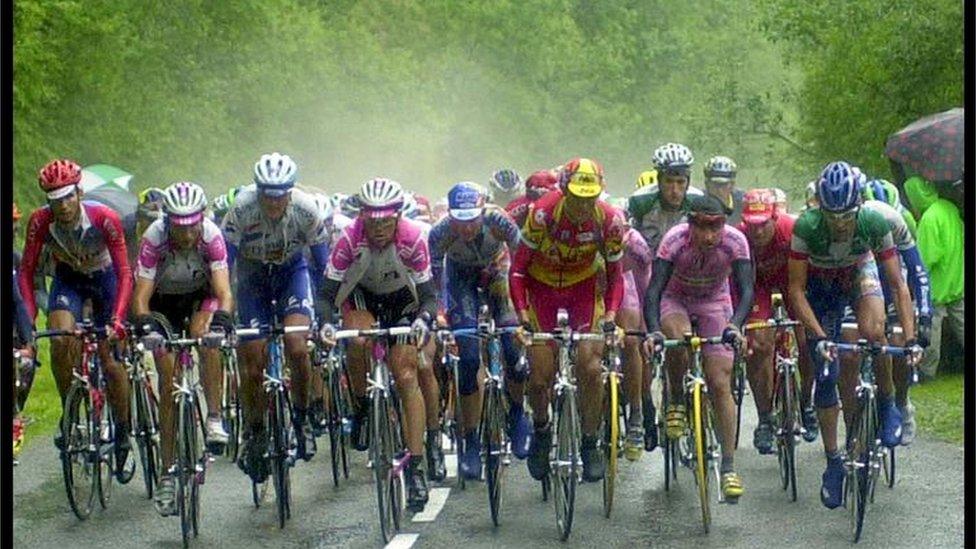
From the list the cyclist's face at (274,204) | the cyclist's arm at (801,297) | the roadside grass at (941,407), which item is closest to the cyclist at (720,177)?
the roadside grass at (941,407)

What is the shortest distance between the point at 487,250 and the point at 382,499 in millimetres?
2498

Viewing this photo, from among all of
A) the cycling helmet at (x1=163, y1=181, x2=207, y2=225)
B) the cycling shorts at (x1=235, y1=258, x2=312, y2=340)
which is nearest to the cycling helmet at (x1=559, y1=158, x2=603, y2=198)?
the cycling shorts at (x1=235, y1=258, x2=312, y2=340)

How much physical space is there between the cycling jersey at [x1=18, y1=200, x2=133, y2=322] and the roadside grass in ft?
19.6

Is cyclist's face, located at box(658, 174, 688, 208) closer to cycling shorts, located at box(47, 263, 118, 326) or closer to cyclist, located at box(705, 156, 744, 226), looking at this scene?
cyclist, located at box(705, 156, 744, 226)

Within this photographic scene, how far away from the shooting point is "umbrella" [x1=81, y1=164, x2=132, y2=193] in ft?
74.3

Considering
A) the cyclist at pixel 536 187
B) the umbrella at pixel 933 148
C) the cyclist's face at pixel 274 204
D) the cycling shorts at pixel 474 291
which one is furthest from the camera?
the umbrella at pixel 933 148

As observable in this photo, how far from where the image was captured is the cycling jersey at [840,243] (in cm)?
1149

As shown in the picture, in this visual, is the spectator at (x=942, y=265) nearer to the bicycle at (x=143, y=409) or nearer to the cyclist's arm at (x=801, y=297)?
the cyclist's arm at (x=801, y=297)

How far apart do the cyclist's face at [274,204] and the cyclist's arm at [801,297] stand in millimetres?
2803

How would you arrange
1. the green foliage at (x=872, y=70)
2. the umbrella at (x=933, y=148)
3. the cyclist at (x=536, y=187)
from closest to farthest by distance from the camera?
the cyclist at (x=536, y=187) → the umbrella at (x=933, y=148) → the green foliage at (x=872, y=70)

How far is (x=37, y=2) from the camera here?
3158 cm

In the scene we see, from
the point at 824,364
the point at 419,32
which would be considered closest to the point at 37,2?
the point at 824,364

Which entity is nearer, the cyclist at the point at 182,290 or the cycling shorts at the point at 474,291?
the cyclist at the point at 182,290

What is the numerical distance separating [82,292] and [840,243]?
14.3 feet
